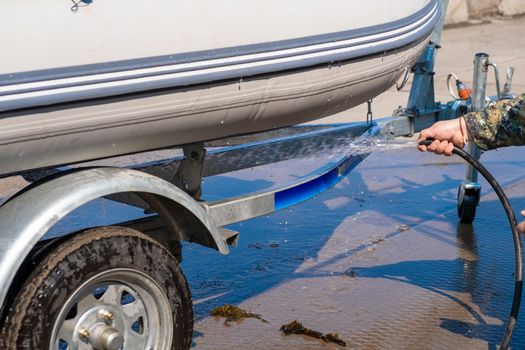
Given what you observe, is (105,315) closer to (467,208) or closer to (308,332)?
(308,332)

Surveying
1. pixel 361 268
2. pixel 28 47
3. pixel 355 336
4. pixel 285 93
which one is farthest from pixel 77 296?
pixel 361 268

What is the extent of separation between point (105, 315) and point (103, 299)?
5cm

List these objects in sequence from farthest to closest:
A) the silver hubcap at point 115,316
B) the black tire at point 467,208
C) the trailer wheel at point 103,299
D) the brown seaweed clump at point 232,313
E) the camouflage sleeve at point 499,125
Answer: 1. the black tire at point 467,208
2. the brown seaweed clump at point 232,313
3. the camouflage sleeve at point 499,125
4. the silver hubcap at point 115,316
5. the trailer wheel at point 103,299

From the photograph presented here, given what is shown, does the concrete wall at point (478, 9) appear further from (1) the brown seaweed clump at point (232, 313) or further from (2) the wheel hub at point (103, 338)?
(2) the wheel hub at point (103, 338)

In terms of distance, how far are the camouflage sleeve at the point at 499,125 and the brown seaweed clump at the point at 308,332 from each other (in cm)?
103

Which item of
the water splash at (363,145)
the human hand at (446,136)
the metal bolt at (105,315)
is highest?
the human hand at (446,136)

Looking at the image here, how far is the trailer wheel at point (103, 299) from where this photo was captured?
3064mm

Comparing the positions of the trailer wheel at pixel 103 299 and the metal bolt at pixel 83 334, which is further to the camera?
the metal bolt at pixel 83 334

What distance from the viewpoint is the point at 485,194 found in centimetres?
619

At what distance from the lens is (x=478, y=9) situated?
45.4 feet

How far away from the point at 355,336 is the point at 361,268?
854 millimetres

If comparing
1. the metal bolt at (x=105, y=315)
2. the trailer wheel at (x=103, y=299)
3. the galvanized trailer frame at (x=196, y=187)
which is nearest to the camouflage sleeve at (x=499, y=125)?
the galvanized trailer frame at (x=196, y=187)

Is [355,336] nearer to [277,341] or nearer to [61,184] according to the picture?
[277,341]

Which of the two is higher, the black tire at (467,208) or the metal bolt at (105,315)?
the metal bolt at (105,315)
